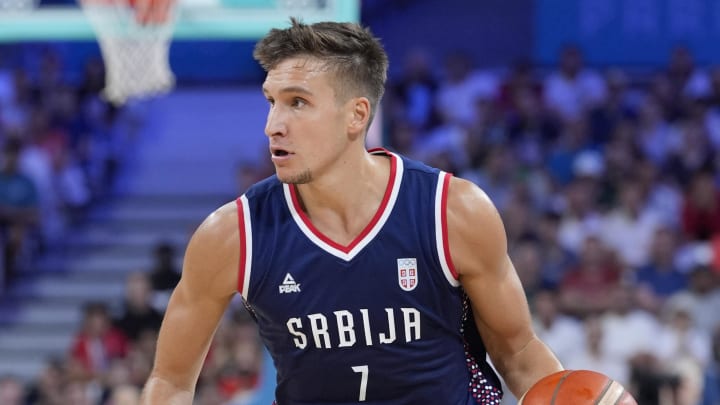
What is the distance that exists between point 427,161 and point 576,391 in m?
7.79

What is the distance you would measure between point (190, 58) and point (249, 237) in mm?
13825

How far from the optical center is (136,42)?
730 cm

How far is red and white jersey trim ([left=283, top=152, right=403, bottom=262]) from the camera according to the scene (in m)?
3.61

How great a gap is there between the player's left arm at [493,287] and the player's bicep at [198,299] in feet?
2.23

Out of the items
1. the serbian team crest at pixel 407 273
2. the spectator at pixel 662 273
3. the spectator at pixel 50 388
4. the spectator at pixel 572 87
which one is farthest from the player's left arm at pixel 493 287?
the spectator at pixel 572 87

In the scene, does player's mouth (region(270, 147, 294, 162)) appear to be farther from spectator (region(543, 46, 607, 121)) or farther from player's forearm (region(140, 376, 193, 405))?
spectator (region(543, 46, 607, 121))

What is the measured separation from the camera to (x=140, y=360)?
967 centimetres

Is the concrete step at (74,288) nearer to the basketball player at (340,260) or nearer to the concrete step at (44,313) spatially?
the concrete step at (44,313)

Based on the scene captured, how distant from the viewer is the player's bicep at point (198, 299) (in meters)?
3.59

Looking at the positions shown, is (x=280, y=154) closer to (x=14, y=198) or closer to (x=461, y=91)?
(x=14, y=198)

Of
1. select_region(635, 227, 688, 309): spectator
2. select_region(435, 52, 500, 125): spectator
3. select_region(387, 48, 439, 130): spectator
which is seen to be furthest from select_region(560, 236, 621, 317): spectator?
select_region(387, 48, 439, 130): spectator

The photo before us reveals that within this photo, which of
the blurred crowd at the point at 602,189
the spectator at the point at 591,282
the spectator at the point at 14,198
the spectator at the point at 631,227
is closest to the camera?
the blurred crowd at the point at 602,189

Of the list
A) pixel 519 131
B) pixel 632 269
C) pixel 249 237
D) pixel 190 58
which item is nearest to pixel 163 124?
pixel 190 58

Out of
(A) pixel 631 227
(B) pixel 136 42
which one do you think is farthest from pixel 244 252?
(A) pixel 631 227
